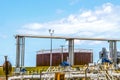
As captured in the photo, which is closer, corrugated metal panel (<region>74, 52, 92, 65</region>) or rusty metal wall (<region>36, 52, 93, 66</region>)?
corrugated metal panel (<region>74, 52, 92, 65</region>)

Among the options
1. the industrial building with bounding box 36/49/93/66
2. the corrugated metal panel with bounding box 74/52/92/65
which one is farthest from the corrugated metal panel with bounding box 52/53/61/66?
the corrugated metal panel with bounding box 74/52/92/65

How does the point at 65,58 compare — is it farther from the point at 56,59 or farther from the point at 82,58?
the point at 82,58

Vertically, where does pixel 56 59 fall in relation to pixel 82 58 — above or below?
below

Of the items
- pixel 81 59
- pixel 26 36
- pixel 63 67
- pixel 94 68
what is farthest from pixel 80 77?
pixel 81 59

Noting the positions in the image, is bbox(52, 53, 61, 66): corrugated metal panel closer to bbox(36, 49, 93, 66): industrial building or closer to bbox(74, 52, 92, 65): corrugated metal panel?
bbox(36, 49, 93, 66): industrial building

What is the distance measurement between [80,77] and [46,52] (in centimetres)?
4555

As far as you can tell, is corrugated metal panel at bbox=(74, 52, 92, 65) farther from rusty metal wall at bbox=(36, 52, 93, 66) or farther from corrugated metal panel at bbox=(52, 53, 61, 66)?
corrugated metal panel at bbox=(52, 53, 61, 66)

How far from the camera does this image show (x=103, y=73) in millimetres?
30578

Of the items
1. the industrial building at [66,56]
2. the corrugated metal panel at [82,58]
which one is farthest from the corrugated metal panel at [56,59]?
the corrugated metal panel at [82,58]

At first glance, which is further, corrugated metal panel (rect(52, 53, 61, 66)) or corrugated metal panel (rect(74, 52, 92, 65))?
corrugated metal panel (rect(52, 53, 61, 66))

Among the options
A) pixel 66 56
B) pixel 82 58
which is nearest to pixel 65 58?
pixel 66 56

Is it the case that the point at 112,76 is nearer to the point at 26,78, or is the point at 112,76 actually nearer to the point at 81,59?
the point at 26,78

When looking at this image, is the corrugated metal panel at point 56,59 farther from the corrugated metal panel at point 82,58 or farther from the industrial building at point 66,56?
the corrugated metal panel at point 82,58

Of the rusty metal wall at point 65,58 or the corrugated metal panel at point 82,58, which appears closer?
the corrugated metal panel at point 82,58
